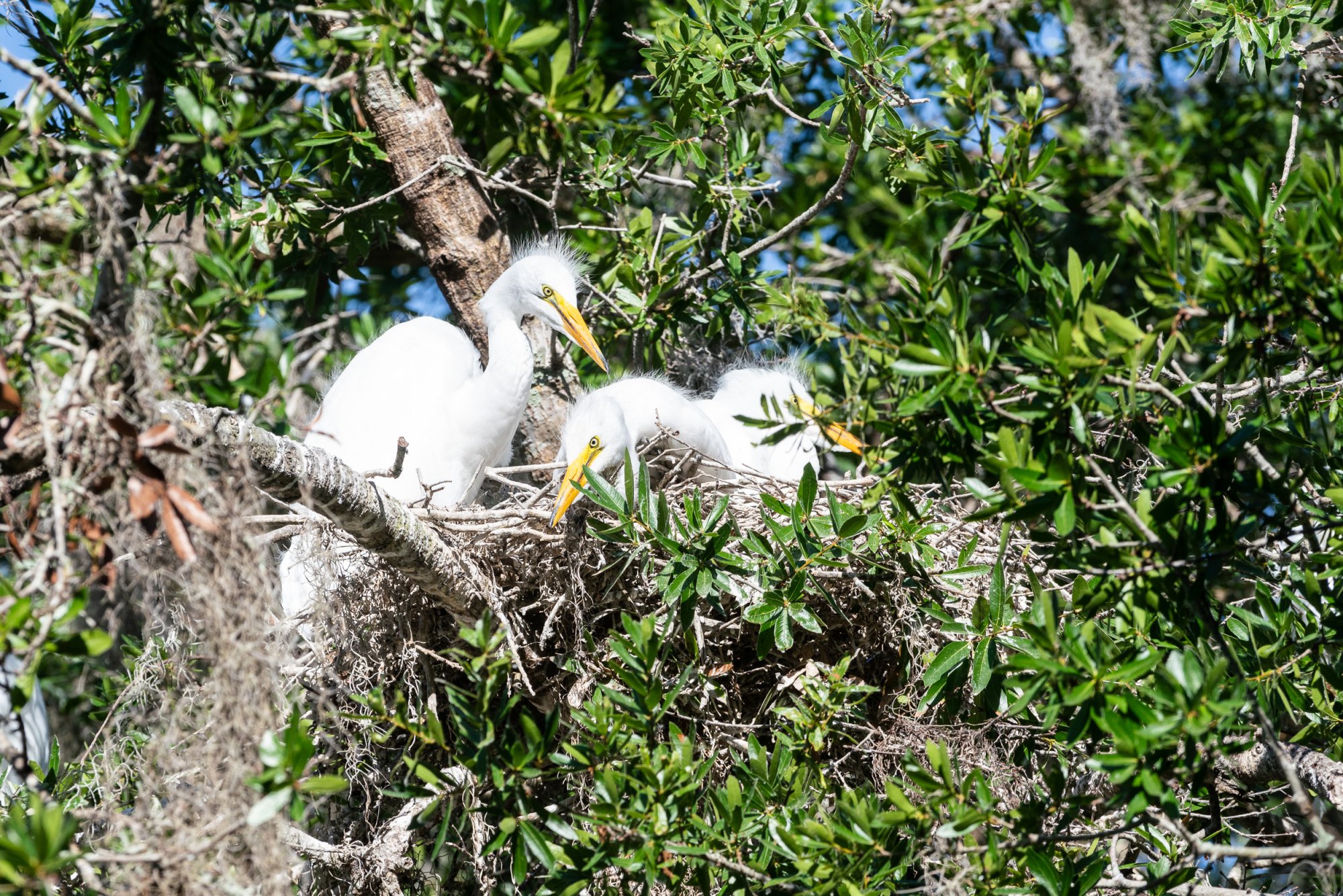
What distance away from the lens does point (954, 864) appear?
192cm

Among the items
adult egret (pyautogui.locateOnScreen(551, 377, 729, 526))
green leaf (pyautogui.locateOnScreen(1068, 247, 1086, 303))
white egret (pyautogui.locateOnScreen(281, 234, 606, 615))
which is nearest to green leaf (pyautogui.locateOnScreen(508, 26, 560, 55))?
green leaf (pyautogui.locateOnScreen(1068, 247, 1086, 303))

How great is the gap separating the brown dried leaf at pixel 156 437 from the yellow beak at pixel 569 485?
1.09 metres

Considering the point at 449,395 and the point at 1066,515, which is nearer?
the point at 1066,515

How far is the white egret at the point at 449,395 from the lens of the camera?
3.27 metres

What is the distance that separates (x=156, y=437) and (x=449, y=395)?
1.90 m

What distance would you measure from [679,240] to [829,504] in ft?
4.50

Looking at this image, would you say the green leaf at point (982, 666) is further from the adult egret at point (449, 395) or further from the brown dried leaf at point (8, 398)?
the brown dried leaf at point (8, 398)

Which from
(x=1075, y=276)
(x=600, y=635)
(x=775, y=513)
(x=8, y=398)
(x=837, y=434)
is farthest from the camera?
(x=837, y=434)

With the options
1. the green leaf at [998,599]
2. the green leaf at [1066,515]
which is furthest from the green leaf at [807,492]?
the green leaf at [1066,515]

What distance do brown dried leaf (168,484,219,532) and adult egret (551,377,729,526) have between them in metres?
1.22

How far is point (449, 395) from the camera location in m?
3.38

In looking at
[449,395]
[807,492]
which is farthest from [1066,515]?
[449,395]

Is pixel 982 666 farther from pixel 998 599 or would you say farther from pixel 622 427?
pixel 622 427

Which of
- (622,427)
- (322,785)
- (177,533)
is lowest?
(622,427)
